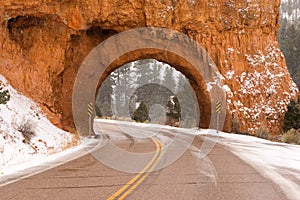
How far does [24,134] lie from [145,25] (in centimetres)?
1193

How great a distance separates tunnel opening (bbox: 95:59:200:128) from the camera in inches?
1705

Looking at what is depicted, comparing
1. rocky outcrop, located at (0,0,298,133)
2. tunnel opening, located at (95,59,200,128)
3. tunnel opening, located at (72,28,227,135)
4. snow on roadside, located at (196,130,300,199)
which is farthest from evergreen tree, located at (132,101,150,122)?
snow on roadside, located at (196,130,300,199)

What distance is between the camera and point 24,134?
12.5 metres

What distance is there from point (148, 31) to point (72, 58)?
558 cm

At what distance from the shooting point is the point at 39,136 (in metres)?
13.7

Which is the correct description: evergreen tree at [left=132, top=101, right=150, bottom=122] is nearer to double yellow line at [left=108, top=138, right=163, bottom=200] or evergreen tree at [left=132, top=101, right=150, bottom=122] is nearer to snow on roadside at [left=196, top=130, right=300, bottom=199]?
snow on roadside at [left=196, top=130, right=300, bottom=199]

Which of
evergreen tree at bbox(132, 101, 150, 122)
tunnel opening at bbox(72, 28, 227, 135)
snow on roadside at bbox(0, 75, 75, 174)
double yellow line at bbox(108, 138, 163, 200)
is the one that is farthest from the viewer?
evergreen tree at bbox(132, 101, 150, 122)

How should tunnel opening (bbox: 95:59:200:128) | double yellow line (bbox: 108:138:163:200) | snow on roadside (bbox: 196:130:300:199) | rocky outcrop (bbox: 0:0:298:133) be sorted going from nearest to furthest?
double yellow line (bbox: 108:138:163:200) < snow on roadside (bbox: 196:130:300:199) < rocky outcrop (bbox: 0:0:298:133) < tunnel opening (bbox: 95:59:200:128)

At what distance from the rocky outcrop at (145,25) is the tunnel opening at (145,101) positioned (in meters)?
9.33

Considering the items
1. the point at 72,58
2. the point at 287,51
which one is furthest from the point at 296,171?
the point at 287,51

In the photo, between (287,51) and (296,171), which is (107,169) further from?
(287,51)

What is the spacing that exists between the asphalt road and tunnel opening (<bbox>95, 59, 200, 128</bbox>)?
24.4m

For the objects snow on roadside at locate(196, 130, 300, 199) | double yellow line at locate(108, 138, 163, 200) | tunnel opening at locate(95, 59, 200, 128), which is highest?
tunnel opening at locate(95, 59, 200, 128)

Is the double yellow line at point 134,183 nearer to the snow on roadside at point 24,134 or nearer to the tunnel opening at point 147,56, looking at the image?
the snow on roadside at point 24,134
